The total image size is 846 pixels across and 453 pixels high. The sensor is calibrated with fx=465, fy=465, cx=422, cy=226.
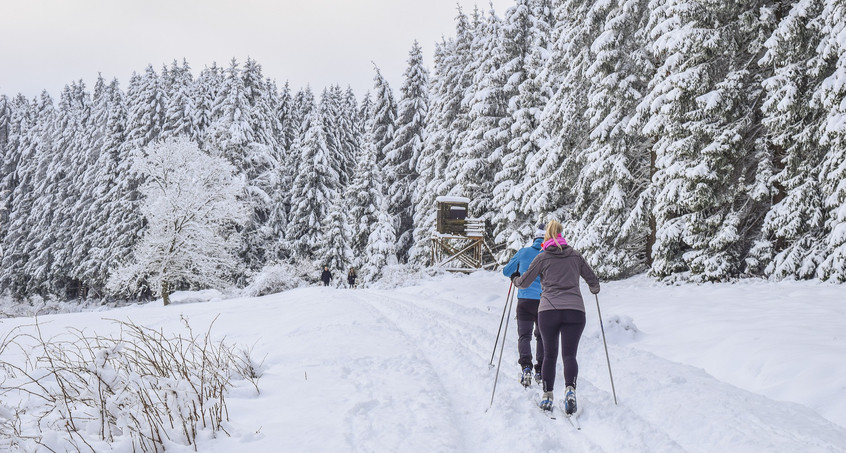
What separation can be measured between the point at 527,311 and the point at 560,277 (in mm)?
1382

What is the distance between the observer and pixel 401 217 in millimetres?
32312

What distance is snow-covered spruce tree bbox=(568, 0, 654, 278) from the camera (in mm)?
13531

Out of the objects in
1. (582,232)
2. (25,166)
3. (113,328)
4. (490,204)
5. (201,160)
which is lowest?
(113,328)

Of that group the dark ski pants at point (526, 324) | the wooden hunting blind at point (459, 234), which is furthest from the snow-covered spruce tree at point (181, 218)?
the dark ski pants at point (526, 324)

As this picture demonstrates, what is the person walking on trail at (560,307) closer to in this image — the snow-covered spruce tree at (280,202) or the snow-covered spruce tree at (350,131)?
the snow-covered spruce tree at (280,202)

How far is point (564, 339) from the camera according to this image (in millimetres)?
4957

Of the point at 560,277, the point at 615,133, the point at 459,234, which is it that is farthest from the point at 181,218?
the point at 560,277

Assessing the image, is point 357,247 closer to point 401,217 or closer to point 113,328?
point 401,217

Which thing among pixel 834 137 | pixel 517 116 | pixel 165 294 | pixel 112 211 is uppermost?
pixel 517 116

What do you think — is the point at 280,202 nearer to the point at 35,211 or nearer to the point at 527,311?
the point at 35,211

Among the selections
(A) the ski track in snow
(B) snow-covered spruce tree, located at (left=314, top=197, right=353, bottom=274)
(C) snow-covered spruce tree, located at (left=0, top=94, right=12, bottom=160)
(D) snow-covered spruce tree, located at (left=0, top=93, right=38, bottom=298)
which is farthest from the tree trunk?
(C) snow-covered spruce tree, located at (left=0, top=94, right=12, bottom=160)

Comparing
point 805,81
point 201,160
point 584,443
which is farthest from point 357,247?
point 584,443

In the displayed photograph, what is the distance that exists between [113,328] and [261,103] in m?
28.4

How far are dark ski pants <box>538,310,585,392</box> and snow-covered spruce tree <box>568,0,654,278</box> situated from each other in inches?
360
